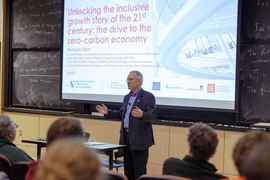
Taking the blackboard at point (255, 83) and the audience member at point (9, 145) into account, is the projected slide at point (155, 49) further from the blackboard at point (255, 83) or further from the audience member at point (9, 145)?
the audience member at point (9, 145)

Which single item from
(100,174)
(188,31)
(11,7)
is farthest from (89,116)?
(100,174)

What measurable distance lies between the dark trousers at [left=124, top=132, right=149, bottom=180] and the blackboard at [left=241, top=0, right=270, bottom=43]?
1.88 metres

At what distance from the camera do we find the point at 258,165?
1232 mm

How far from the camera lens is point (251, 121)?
5176 millimetres

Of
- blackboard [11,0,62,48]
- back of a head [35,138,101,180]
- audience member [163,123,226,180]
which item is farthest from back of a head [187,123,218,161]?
blackboard [11,0,62,48]

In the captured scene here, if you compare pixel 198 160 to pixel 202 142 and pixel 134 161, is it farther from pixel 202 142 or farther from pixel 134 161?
pixel 134 161

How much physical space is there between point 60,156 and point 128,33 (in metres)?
4.94

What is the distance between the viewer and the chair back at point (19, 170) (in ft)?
9.34

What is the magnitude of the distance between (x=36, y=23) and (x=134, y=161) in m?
3.58

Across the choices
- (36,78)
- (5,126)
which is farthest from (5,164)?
(36,78)

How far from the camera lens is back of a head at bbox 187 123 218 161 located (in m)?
2.51

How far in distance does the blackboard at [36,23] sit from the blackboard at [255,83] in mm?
3127

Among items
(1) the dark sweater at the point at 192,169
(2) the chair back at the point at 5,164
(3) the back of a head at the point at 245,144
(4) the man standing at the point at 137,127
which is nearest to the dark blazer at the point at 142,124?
(4) the man standing at the point at 137,127

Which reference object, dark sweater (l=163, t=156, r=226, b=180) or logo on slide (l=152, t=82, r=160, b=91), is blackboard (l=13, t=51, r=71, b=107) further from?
dark sweater (l=163, t=156, r=226, b=180)
